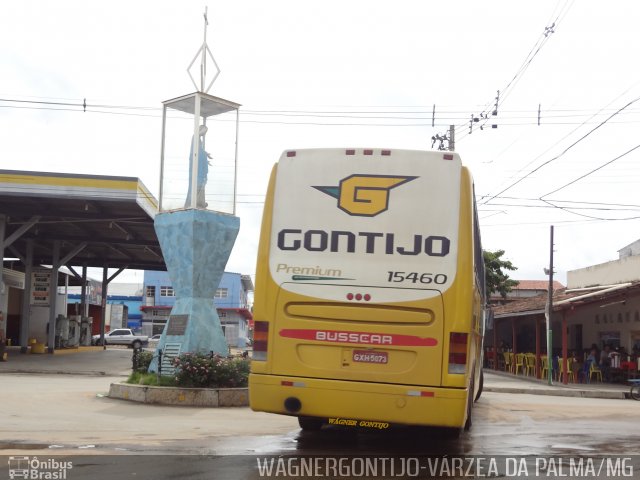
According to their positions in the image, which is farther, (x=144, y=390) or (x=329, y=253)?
(x=144, y=390)

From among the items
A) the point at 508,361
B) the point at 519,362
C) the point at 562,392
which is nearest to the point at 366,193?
the point at 562,392

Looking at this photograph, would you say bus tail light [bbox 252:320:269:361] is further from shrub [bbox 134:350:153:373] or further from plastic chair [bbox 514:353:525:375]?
plastic chair [bbox 514:353:525:375]

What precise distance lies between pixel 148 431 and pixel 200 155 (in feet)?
28.4

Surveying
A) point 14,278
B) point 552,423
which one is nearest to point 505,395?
point 552,423

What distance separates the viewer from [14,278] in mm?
41031

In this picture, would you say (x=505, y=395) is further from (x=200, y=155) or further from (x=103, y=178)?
(x=103, y=178)

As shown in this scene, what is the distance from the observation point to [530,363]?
101 ft

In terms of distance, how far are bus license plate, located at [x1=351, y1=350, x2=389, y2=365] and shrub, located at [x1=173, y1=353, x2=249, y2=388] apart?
706 centimetres

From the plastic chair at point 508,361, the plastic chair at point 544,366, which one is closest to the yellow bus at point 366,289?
the plastic chair at point 544,366

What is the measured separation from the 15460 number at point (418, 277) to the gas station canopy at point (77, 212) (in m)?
20.2

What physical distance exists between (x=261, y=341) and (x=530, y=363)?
25056mm

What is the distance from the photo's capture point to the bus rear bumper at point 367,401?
7605 millimetres

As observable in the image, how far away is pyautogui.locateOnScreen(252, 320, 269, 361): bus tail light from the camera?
8.21 meters

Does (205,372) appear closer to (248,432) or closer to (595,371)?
(248,432)
